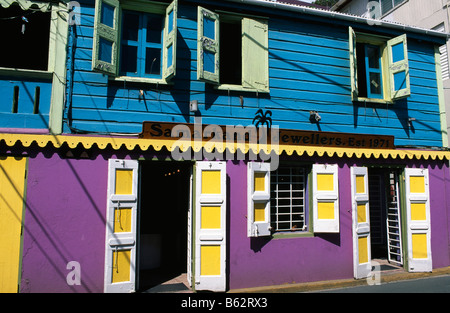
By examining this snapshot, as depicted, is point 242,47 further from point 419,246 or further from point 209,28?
point 419,246

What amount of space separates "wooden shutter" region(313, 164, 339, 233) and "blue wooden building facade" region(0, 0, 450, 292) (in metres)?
0.03

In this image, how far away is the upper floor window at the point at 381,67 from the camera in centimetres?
735

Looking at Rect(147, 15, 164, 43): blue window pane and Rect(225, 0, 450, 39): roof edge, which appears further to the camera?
Rect(225, 0, 450, 39): roof edge

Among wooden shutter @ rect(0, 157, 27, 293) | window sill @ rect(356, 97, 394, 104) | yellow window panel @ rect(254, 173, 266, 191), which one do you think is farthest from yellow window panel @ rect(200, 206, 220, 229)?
window sill @ rect(356, 97, 394, 104)

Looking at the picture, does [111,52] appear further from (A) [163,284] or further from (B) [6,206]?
(A) [163,284]

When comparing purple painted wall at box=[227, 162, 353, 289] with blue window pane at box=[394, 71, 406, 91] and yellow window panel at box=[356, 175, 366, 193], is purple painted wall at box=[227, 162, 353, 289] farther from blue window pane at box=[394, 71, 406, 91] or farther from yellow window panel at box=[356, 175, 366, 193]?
blue window pane at box=[394, 71, 406, 91]

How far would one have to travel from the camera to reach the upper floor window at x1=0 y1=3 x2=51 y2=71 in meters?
5.93

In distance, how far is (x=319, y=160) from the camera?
22.1 feet

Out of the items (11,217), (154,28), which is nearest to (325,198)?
(154,28)

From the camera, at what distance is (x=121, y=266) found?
5.43m

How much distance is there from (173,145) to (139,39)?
8.01ft

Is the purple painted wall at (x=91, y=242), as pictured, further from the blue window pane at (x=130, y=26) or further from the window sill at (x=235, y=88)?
the blue window pane at (x=130, y=26)

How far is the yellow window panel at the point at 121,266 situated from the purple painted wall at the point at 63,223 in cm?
26

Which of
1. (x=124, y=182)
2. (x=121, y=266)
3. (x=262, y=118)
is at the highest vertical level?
(x=262, y=118)
